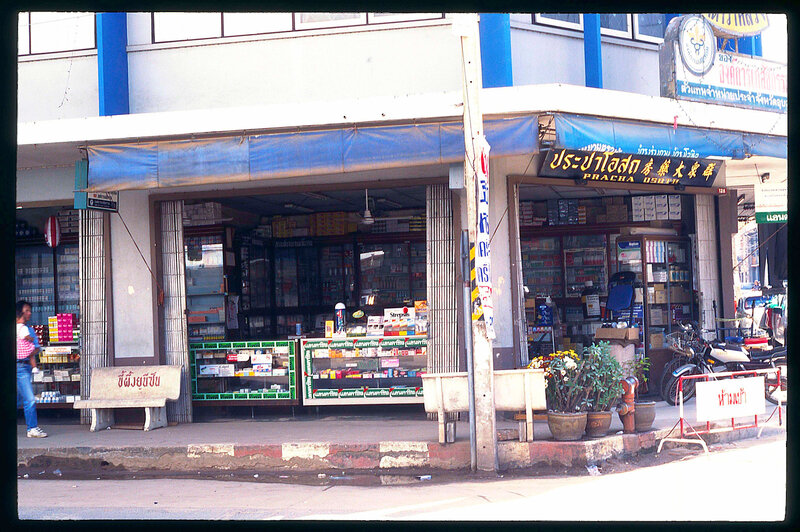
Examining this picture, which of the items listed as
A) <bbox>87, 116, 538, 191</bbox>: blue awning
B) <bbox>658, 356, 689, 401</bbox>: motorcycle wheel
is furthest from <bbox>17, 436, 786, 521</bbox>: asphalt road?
<bbox>87, 116, 538, 191</bbox>: blue awning

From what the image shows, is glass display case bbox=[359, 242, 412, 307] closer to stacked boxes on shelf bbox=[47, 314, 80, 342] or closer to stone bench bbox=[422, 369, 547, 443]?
stacked boxes on shelf bbox=[47, 314, 80, 342]

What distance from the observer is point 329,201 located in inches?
521

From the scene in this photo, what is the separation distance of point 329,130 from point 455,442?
4068 millimetres

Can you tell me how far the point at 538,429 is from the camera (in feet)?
31.3

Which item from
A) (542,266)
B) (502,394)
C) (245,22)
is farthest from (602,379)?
(245,22)

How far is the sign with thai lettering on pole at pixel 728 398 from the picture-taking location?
28.6 ft

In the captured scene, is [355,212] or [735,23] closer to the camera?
[735,23]

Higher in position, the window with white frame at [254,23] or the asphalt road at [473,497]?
the window with white frame at [254,23]

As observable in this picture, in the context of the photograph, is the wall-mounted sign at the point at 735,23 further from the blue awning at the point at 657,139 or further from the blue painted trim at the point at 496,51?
the blue painted trim at the point at 496,51

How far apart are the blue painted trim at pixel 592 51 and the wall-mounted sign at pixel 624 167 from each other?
45.1 inches

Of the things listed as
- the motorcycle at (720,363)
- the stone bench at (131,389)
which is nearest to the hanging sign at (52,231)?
the stone bench at (131,389)

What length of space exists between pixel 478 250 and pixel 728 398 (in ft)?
11.7

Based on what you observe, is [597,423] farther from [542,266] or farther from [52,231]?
[52,231]

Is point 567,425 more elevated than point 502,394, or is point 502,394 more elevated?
point 502,394
